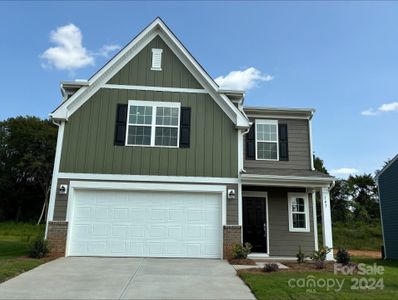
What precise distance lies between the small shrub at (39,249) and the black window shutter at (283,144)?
8.99 metres

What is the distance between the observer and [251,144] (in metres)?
13.6

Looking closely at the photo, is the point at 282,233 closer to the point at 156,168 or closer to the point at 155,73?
the point at 156,168

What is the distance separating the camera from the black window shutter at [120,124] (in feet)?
37.5

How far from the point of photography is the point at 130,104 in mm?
11789

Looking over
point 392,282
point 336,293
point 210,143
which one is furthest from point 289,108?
point 336,293

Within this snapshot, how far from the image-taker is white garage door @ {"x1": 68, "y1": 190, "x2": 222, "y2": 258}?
10.8 m

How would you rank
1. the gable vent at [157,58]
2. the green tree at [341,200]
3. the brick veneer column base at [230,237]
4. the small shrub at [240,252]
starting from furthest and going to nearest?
the green tree at [341,200] → the gable vent at [157,58] → the brick veneer column base at [230,237] → the small shrub at [240,252]

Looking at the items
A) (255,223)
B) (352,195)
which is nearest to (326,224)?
(255,223)

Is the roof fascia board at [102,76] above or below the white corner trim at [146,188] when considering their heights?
above

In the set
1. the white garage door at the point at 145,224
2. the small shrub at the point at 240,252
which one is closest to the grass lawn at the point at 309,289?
the small shrub at the point at 240,252

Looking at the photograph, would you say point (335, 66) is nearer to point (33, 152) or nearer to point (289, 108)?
point (289, 108)

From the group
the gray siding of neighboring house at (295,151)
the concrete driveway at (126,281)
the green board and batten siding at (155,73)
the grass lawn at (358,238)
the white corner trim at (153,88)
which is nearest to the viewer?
the concrete driveway at (126,281)

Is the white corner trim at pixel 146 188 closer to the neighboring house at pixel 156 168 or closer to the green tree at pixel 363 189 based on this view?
the neighboring house at pixel 156 168

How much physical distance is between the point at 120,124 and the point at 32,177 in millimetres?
35439
